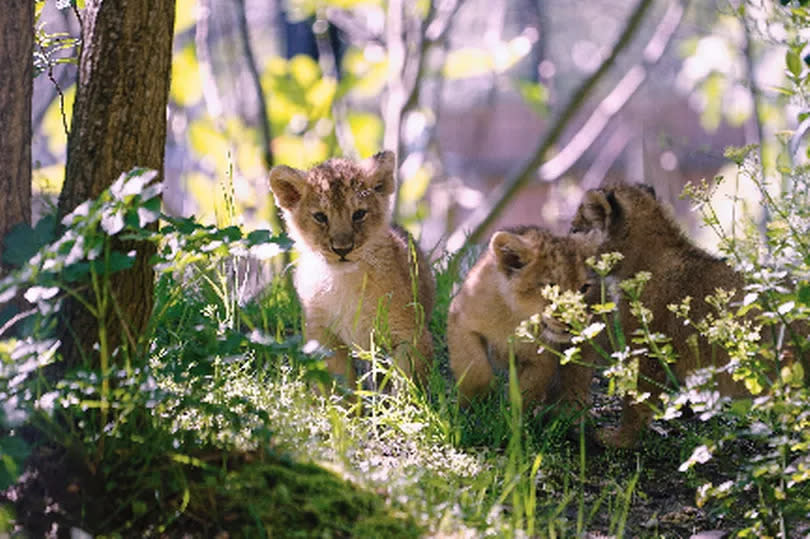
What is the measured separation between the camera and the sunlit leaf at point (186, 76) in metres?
7.66

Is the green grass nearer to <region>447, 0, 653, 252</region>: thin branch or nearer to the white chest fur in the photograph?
the white chest fur

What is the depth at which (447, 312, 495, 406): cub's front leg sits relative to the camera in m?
5.25

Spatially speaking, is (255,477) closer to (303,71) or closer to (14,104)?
(14,104)

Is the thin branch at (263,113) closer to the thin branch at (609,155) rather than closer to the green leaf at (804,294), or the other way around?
the green leaf at (804,294)

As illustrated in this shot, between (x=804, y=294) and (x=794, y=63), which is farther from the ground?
(x=794, y=63)

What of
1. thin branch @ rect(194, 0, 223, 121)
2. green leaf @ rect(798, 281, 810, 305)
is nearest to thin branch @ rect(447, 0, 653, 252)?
thin branch @ rect(194, 0, 223, 121)

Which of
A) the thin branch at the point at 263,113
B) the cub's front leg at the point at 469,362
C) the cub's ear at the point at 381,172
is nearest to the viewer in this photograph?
the cub's front leg at the point at 469,362

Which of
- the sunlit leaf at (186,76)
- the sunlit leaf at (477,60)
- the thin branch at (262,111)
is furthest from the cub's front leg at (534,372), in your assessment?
the sunlit leaf at (186,76)

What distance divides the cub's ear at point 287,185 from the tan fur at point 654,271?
5.14 feet

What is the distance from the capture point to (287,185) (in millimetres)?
5723

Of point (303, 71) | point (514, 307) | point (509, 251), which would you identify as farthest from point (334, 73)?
point (514, 307)

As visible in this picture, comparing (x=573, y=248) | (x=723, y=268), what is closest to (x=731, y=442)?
(x=723, y=268)

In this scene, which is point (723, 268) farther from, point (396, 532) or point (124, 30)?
point (124, 30)

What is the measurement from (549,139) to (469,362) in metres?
3.60
